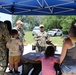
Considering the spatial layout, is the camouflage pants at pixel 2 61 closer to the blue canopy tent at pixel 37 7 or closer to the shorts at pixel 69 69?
the shorts at pixel 69 69

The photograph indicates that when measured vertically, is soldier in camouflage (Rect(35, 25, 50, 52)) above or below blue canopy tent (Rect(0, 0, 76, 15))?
below

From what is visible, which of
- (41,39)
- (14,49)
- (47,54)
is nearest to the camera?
(47,54)

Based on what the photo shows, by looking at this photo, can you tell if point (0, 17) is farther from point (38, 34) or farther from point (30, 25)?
point (30, 25)

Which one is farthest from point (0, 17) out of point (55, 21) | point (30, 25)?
point (30, 25)

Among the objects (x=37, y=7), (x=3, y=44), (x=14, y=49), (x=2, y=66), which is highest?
(x=37, y=7)

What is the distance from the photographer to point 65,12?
7.12 m

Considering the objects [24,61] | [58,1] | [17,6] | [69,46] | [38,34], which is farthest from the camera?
[38,34]

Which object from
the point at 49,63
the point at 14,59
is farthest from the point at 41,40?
the point at 49,63

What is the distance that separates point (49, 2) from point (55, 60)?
238 centimetres

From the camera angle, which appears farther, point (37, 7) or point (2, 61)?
point (37, 7)

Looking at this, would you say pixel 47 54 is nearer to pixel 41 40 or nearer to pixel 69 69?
pixel 69 69

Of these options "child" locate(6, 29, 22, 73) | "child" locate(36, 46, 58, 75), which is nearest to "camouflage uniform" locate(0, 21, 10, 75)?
"child" locate(6, 29, 22, 73)

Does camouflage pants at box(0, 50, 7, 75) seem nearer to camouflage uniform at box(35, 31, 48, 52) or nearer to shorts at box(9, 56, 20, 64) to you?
shorts at box(9, 56, 20, 64)

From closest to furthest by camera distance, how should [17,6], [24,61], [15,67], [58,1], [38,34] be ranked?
[24,61], [15,67], [58,1], [17,6], [38,34]
